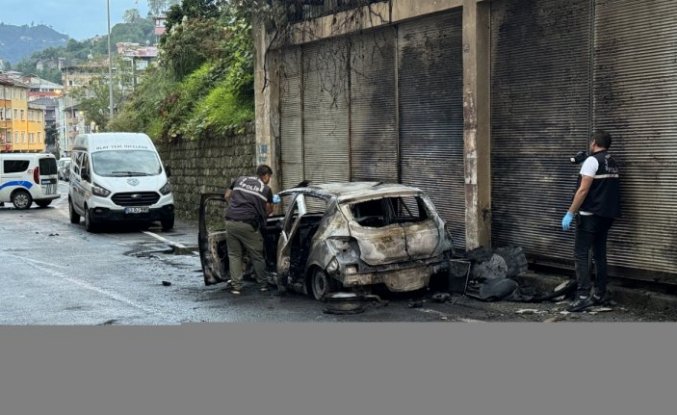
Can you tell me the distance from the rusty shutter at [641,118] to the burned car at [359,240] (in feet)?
7.37

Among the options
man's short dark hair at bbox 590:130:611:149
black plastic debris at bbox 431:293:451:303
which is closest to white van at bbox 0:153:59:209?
black plastic debris at bbox 431:293:451:303

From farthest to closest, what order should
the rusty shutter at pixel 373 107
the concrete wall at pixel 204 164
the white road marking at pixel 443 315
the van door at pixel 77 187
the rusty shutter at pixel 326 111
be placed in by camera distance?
the van door at pixel 77 187 < the concrete wall at pixel 204 164 < the rusty shutter at pixel 326 111 < the rusty shutter at pixel 373 107 < the white road marking at pixel 443 315

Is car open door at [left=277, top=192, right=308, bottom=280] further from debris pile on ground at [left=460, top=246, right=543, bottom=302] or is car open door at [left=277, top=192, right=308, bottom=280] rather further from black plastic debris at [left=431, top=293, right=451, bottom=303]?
debris pile on ground at [left=460, top=246, right=543, bottom=302]

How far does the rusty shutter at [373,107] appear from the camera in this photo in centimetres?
1392

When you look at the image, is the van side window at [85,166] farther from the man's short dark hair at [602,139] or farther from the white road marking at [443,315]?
the man's short dark hair at [602,139]

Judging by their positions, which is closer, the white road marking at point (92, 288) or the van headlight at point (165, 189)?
the white road marking at point (92, 288)

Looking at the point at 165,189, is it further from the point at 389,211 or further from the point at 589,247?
the point at 589,247

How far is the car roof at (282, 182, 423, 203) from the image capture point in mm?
A: 9930

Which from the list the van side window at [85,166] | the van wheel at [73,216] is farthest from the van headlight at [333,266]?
the van wheel at [73,216]

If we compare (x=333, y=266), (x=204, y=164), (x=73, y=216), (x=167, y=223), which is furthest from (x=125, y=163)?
(x=333, y=266)

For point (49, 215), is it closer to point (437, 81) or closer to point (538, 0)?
point (437, 81)

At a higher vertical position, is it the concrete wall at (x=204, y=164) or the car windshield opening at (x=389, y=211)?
the concrete wall at (x=204, y=164)

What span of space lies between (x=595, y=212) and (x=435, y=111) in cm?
439

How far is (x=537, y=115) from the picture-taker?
10.8 m
